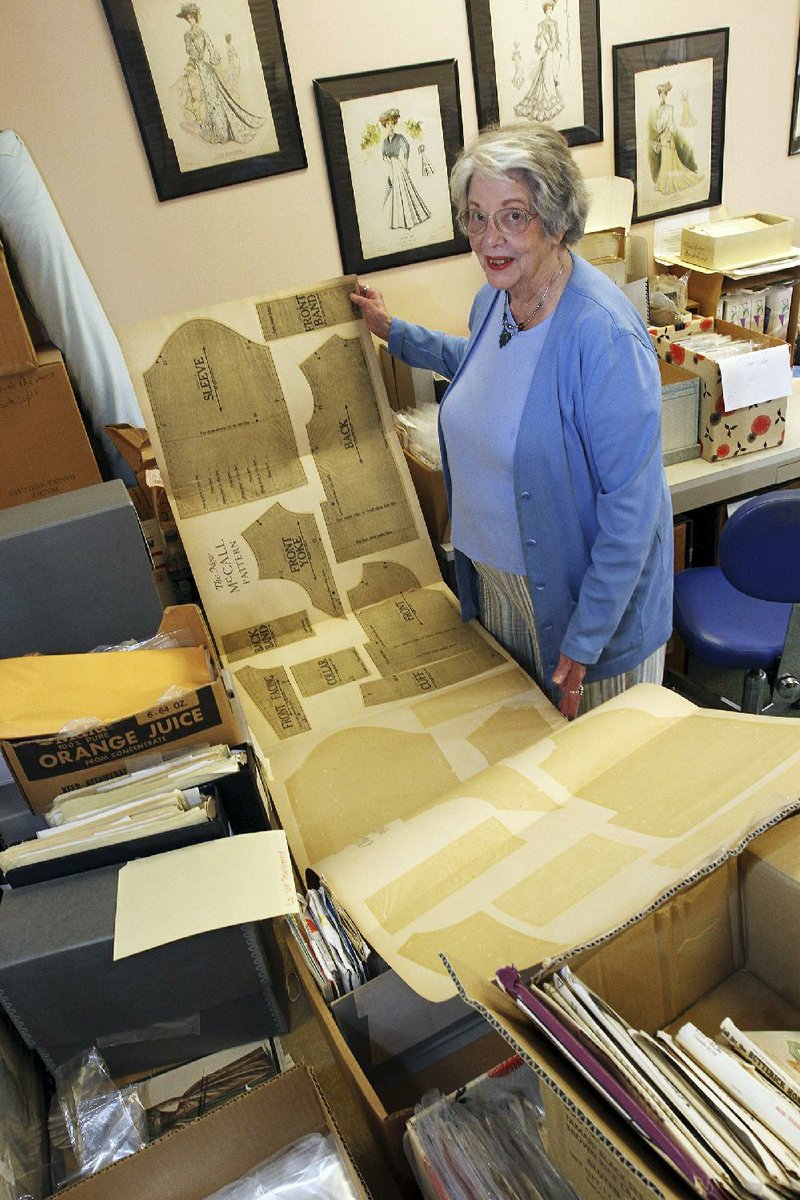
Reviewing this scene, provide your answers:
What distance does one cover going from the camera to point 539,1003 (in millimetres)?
699

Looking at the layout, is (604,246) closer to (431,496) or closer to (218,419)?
(431,496)

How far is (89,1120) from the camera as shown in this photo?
1156mm

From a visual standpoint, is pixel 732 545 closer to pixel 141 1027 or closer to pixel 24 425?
pixel 141 1027

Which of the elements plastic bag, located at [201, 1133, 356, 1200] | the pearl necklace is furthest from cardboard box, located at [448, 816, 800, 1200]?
the pearl necklace

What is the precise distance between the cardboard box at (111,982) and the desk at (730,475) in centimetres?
160

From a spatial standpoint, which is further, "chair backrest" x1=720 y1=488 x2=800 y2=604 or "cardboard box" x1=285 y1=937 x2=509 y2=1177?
"chair backrest" x1=720 y1=488 x2=800 y2=604

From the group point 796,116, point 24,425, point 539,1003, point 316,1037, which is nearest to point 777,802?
point 539,1003

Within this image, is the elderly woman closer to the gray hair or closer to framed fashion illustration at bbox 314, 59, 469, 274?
the gray hair

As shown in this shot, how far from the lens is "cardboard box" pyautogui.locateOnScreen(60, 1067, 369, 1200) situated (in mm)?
993

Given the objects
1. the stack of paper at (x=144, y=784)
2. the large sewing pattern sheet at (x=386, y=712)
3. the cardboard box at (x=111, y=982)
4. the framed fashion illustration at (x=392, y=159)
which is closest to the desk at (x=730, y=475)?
the large sewing pattern sheet at (x=386, y=712)

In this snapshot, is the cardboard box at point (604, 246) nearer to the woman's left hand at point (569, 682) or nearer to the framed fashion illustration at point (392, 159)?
the framed fashion illustration at point (392, 159)

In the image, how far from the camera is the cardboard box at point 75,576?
149 cm

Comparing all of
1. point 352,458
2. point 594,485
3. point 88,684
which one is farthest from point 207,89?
point 88,684

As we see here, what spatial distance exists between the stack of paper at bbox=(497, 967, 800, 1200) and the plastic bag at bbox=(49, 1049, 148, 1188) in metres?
0.72
